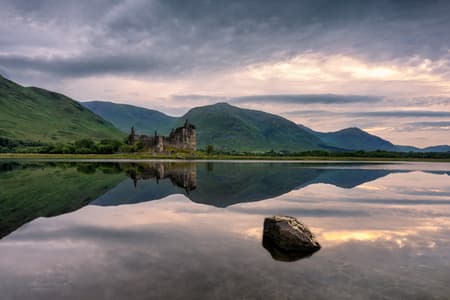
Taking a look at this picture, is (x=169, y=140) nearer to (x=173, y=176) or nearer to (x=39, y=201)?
(x=173, y=176)

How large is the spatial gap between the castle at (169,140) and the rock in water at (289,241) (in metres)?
158

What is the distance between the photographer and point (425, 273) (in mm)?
12070

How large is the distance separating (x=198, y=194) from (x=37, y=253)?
812 inches

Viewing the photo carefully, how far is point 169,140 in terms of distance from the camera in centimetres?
18625

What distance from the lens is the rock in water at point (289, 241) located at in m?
14.4

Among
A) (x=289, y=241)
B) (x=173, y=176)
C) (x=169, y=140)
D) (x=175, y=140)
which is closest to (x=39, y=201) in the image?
(x=289, y=241)

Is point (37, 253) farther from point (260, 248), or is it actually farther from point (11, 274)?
point (260, 248)

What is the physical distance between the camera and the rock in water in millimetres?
14406

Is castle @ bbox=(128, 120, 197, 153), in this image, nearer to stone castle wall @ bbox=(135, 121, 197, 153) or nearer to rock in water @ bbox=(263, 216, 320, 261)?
stone castle wall @ bbox=(135, 121, 197, 153)

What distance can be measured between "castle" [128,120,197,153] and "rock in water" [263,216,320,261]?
15828cm

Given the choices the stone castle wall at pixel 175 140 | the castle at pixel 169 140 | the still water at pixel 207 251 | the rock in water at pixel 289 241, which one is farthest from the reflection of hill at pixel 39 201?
the stone castle wall at pixel 175 140

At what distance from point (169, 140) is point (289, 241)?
175 m

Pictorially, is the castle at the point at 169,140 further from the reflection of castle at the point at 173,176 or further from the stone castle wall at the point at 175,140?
the reflection of castle at the point at 173,176

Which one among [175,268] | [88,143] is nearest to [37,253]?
[175,268]
